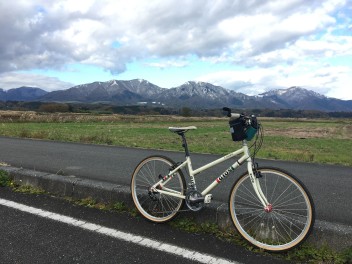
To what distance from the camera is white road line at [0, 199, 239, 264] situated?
10.1ft

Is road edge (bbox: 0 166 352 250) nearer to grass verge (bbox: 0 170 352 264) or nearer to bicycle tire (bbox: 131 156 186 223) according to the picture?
grass verge (bbox: 0 170 352 264)

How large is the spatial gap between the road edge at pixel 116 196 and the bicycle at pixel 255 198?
19cm

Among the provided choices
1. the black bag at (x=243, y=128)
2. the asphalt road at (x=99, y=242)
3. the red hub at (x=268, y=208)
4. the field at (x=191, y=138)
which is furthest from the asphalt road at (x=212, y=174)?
the field at (x=191, y=138)

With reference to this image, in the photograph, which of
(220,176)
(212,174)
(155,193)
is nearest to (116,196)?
(155,193)

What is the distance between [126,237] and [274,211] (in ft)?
5.31

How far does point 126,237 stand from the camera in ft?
11.6

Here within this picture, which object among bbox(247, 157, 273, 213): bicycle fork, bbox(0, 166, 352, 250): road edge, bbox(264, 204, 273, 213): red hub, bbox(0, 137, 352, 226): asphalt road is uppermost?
bbox(247, 157, 273, 213): bicycle fork

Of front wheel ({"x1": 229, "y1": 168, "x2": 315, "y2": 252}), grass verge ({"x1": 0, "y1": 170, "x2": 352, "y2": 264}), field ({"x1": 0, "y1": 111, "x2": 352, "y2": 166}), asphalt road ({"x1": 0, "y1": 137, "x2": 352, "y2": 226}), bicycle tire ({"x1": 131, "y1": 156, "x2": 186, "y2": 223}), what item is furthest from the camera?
field ({"x1": 0, "y1": 111, "x2": 352, "y2": 166})

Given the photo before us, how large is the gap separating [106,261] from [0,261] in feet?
3.12

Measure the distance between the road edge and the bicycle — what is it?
0.19 metres

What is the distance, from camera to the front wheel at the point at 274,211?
3.18m

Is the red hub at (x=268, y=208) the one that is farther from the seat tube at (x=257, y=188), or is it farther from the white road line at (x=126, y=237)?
the white road line at (x=126, y=237)

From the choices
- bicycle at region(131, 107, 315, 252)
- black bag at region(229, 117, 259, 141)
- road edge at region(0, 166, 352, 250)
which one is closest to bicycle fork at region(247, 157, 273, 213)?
bicycle at region(131, 107, 315, 252)

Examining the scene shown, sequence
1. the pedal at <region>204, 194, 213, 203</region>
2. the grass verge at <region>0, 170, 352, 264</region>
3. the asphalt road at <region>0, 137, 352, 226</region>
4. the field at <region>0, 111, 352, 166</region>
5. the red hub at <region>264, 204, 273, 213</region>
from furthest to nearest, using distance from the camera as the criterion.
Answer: the field at <region>0, 111, 352, 166</region> < the asphalt road at <region>0, 137, 352, 226</region> < the pedal at <region>204, 194, 213, 203</region> < the red hub at <region>264, 204, 273, 213</region> < the grass verge at <region>0, 170, 352, 264</region>
